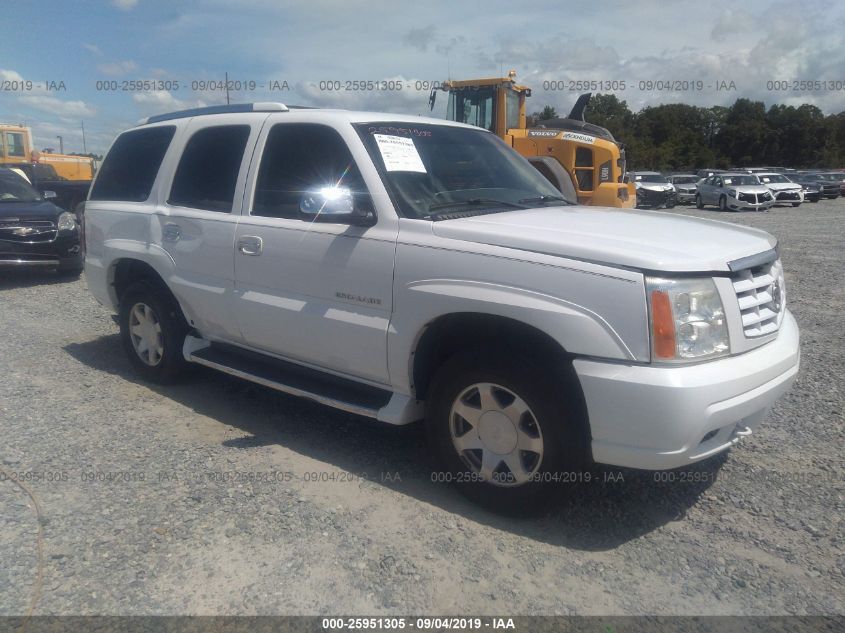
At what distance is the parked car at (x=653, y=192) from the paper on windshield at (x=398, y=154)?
80.3 feet

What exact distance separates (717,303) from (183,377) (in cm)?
395

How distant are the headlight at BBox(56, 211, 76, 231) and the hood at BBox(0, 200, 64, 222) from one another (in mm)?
81

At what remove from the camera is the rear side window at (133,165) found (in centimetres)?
532

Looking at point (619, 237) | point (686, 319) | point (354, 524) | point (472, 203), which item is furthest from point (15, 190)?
point (686, 319)

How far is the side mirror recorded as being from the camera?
372 cm

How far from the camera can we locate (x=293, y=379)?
13.9 feet

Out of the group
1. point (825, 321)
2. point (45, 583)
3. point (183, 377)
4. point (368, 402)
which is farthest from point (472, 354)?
point (825, 321)

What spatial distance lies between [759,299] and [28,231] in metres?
9.53

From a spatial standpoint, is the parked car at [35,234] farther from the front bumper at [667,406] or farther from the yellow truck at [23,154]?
the yellow truck at [23,154]

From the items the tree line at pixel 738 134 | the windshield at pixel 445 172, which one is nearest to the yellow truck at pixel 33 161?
the windshield at pixel 445 172

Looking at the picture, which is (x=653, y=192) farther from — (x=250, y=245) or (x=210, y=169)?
Answer: (x=250, y=245)

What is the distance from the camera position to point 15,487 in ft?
12.6

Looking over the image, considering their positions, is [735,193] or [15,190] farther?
[735,193]

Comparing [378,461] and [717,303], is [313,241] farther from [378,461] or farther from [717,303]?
[717,303]
